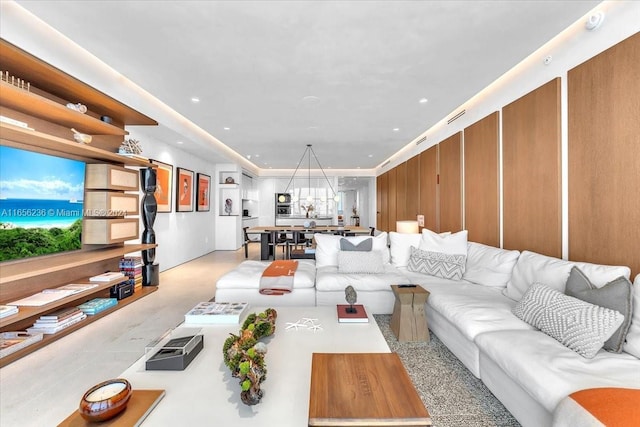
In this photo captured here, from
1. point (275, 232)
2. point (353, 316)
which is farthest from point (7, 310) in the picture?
point (275, 232)

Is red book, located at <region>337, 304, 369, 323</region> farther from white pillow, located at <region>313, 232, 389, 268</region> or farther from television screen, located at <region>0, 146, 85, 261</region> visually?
television screen, located at <region>0, 146, 85, 261</region>

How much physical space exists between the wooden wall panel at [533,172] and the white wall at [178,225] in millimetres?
5445

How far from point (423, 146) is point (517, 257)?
363 cm

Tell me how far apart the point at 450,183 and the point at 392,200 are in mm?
3538

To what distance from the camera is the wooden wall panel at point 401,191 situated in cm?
704

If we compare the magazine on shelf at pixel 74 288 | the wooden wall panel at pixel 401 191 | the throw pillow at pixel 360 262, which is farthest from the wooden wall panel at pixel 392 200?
the magazine on shelf at pixel 74 288

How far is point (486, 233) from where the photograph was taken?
3.74m

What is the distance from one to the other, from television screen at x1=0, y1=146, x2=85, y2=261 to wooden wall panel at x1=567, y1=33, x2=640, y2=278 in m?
4.93

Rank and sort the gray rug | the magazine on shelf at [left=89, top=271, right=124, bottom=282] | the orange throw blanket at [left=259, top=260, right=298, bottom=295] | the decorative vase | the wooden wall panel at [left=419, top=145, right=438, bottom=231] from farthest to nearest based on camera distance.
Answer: the wooden wall panel at [left=419, top=145, right=438, bottom=231], the decorative vase, the magazine on shelf at [left=89, top=271, right=124, bottom=282], the orange throw blanket at [left=259, top=260, right=298, bottom=295], the gray rug

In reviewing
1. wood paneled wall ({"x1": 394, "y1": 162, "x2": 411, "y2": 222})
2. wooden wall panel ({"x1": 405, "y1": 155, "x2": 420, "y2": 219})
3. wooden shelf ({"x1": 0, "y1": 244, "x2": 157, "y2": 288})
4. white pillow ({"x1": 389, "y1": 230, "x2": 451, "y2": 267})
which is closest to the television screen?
wooden shelf ({"x1": 0, "y1": 244, "x2": 157, "y2": 288})

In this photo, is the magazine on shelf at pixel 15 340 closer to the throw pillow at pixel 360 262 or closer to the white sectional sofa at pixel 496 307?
the white sectional sofa at pixel 496 307

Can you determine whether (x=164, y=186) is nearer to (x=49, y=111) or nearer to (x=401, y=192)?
(x=49, y=111)

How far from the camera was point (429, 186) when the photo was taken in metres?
5.59

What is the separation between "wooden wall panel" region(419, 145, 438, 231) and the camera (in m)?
5.29
